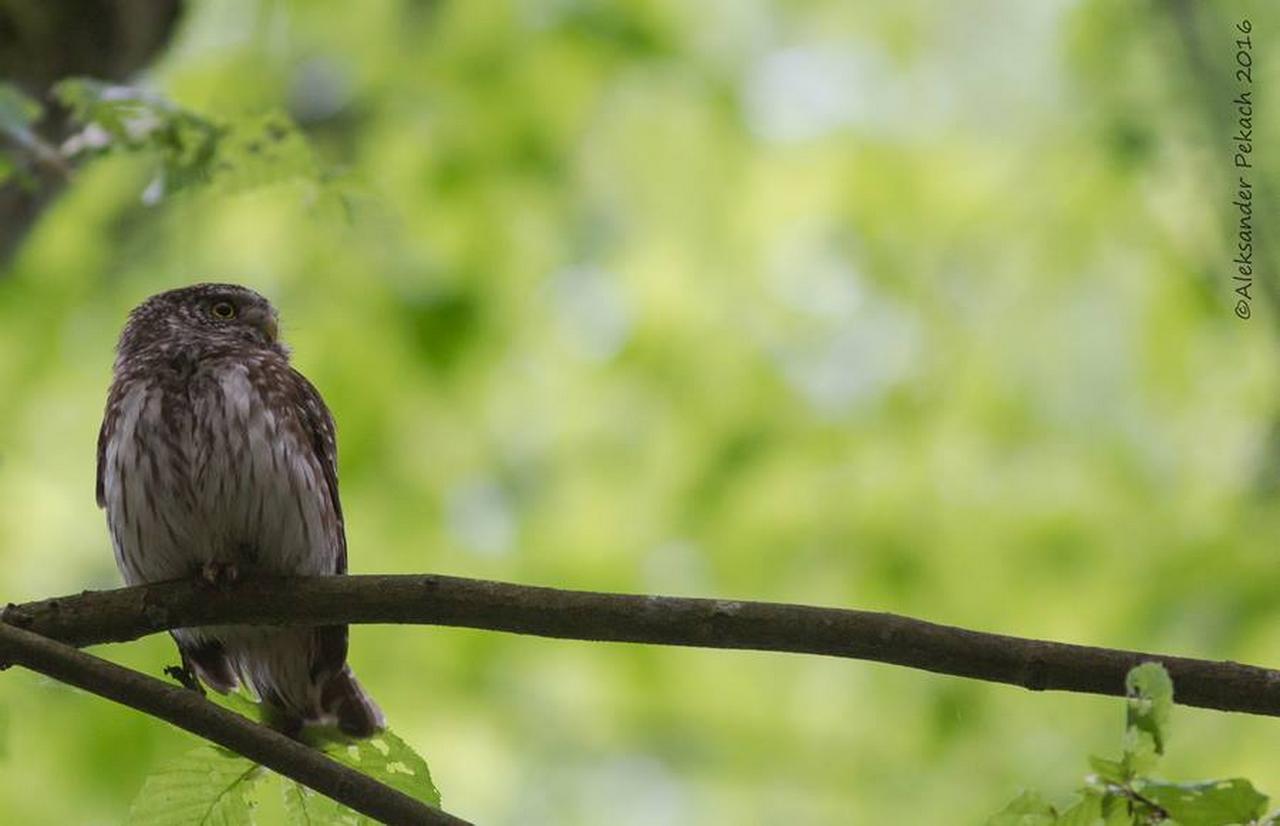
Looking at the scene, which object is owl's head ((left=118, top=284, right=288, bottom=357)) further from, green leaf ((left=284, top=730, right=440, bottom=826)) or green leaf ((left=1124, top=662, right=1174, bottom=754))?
green leaf ((left=1124, top=662, right=1174, bottom=754))

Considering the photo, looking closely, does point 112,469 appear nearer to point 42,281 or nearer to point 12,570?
point 12,570

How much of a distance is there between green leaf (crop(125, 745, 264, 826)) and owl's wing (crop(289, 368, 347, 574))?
118 cm

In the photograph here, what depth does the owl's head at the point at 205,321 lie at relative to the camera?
427 cm

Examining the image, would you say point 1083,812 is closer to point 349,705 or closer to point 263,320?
point 349,705

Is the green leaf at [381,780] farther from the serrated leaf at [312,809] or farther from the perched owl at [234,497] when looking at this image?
the perched owl at [234,497]

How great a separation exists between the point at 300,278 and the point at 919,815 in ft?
15.8

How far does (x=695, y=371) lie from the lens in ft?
29.3

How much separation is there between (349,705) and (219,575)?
0.55 meters

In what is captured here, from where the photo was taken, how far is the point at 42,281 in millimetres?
8812

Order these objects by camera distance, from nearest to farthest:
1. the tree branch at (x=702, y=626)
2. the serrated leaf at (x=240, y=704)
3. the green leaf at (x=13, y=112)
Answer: the tree branch at (x=702, y=626) → the serrated leaf at (x=240, y=704) → the green leaf at (x=13, y=112)

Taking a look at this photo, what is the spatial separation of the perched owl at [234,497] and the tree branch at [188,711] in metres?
0.75

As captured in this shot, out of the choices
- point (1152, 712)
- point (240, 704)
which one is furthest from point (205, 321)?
point (1152, 712)

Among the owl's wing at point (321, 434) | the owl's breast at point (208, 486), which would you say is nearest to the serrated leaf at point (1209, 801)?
the owl's breast at point (208, 486)

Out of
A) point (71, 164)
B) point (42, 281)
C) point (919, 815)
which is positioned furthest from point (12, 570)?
point (919, 815)
